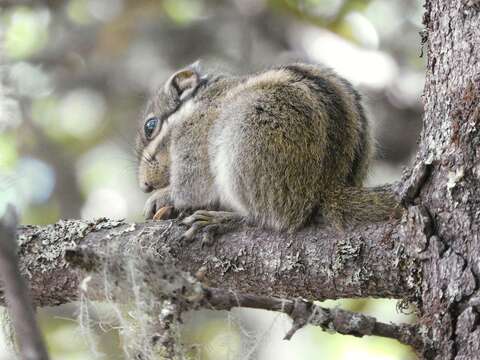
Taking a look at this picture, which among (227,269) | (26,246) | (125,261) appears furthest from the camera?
(26,246)

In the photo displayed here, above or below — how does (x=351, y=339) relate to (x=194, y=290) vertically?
below

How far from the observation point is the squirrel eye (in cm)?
396

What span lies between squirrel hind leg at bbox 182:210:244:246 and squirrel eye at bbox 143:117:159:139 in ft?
3.49

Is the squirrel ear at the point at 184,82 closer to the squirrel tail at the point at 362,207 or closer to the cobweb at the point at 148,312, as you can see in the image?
the squirrel tail at the point at 362,207

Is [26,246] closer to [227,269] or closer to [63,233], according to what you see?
[63,233]

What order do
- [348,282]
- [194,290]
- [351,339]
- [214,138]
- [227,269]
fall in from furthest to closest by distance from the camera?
[351,339], [214,138], [227,269], [348,282], [194,290]

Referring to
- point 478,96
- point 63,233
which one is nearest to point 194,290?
point 478,96

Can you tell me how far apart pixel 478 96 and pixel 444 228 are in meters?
0.35

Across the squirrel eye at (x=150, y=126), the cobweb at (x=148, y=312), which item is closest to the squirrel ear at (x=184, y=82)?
the squirrel eye at (x=150, y=126)

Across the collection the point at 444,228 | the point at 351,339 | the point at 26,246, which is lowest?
the point at 351,339

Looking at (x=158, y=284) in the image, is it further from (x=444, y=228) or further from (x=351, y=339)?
(x=351, y=339)

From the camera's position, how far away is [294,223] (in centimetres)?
271

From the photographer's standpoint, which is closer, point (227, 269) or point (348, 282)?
point (348, 282)

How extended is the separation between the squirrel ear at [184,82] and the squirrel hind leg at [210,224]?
1003mm
